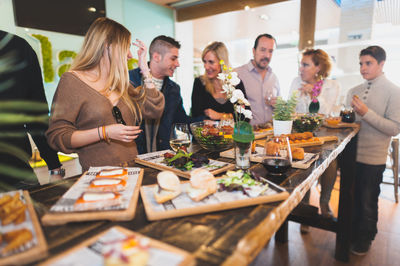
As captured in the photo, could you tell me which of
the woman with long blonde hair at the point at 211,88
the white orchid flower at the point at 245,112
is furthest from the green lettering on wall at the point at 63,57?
the white orchid flower at the point at 245,112

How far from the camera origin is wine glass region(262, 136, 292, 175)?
A: 45.8 inches

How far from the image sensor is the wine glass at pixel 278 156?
1164 mm

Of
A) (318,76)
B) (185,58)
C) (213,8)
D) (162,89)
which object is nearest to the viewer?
(162,89)

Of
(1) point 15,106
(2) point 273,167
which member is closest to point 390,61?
(2) point 273,167

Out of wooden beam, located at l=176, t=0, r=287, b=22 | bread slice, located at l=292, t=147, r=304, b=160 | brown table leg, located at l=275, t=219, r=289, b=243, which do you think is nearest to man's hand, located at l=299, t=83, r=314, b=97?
brown table leg, located at l=275, t=219, r=289, b=243

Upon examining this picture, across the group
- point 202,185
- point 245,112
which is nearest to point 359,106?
point 245,112

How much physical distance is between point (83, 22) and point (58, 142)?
371cm

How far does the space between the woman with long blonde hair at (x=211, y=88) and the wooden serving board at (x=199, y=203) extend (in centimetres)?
188

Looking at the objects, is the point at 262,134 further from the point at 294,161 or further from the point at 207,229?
the point at 207,229

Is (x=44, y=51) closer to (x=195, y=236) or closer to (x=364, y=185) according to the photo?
(x=195, y=236)

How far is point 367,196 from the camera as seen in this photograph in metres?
2.58

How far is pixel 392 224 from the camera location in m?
2.87

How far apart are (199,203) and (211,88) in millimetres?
2106

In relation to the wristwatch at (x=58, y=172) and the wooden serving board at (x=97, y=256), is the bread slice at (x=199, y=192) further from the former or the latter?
the wristwatch at (x=58, y=172)
